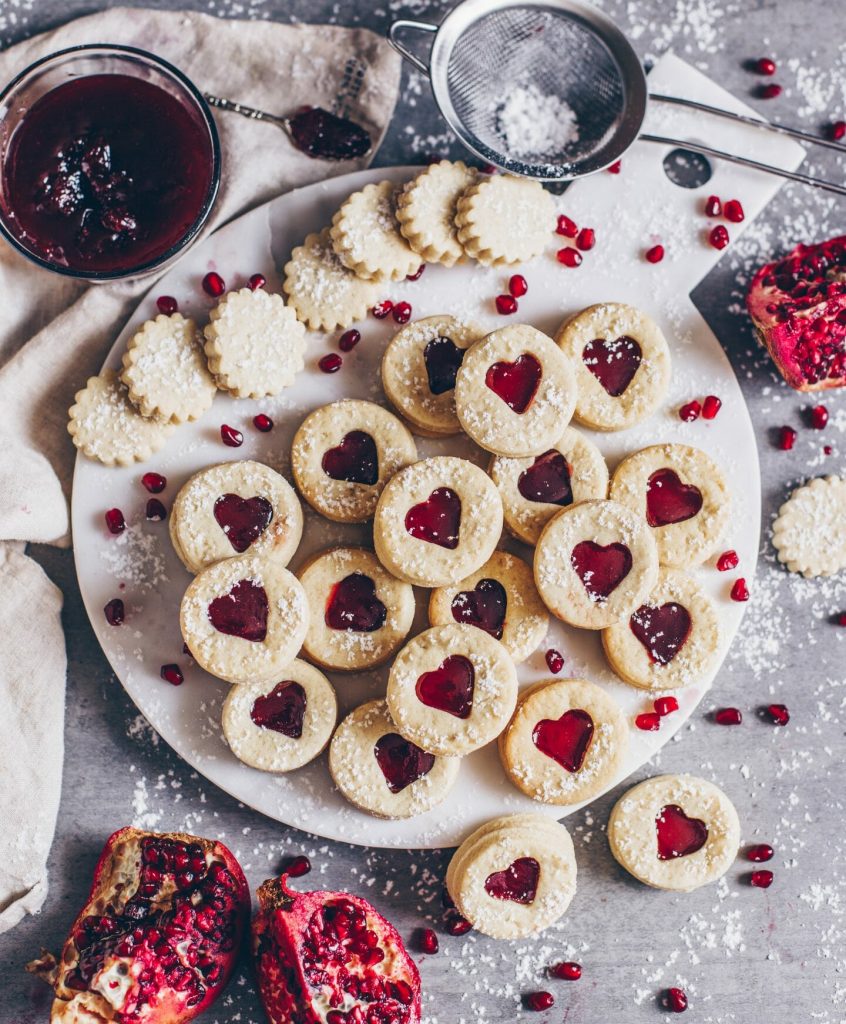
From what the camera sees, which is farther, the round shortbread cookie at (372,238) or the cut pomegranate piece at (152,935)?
the round shortbread cookie at (372,238)

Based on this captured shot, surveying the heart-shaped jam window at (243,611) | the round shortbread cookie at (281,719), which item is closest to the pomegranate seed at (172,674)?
the round shortbread cookie at (281,719)

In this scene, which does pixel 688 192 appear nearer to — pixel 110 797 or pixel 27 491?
pixel 27 491

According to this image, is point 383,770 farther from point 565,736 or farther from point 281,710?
point 565,736

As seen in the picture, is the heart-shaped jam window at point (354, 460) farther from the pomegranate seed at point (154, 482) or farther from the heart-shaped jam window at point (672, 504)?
the heart-shaped jam window at point (672, 504)

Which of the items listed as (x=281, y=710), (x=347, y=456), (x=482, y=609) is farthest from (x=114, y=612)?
(x=482, y=609)

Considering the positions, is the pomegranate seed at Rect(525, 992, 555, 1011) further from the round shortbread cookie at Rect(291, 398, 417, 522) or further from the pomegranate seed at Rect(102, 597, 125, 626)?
the pomegranate seed at Rect(102, 597, 125, 626)

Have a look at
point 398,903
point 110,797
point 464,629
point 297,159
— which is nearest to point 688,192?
point 297,159
